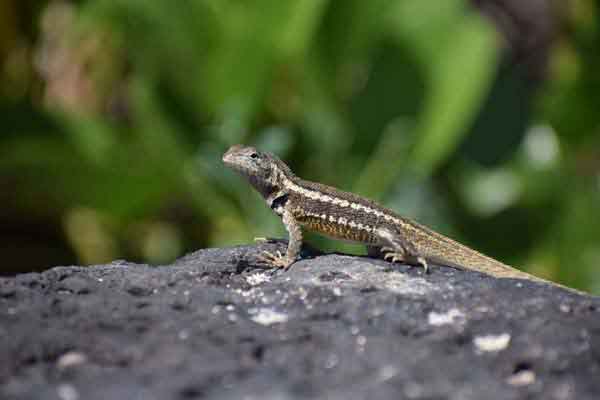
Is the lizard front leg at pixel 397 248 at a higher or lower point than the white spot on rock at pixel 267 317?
higher

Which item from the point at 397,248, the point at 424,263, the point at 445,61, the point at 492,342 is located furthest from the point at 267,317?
the point at 445,61

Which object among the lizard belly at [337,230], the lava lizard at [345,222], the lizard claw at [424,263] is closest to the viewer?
the lizard claw at [424,263]

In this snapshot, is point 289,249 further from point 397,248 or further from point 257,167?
point 257,167

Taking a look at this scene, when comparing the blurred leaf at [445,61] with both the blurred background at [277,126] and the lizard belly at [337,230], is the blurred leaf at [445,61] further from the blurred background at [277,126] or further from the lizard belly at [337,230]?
the lizard belly at [337,230]

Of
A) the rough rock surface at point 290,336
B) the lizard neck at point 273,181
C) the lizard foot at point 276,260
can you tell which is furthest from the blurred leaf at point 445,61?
the rough rock surface at point 290,336

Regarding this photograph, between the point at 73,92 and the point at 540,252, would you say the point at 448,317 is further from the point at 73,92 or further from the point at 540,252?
the point at 73,92

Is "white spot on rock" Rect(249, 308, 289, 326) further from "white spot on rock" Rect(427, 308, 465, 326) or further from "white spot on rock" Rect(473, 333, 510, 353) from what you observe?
"white spot on rock" Rect(473, 333, 510, 353)
